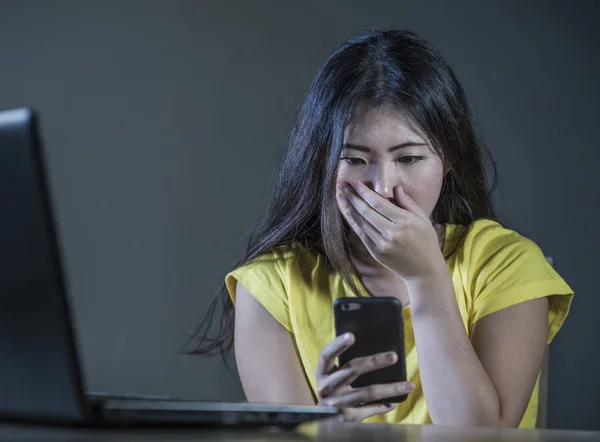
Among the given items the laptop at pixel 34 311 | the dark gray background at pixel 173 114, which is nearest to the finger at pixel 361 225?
the laptop at pixel 34 311

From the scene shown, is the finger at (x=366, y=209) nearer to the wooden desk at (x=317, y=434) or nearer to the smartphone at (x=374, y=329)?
the smartphone at (x=374, y=329)

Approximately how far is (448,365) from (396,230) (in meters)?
0.23

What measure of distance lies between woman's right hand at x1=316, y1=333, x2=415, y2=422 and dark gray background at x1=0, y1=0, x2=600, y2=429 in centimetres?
137

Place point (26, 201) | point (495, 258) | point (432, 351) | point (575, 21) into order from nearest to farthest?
point (26, 201)
point (432, 351)
point (495, 258)
point (575, 21)

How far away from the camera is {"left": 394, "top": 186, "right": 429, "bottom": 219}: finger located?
1261 mm

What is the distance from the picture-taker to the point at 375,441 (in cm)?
60

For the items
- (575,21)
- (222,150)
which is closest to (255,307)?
(222,150)

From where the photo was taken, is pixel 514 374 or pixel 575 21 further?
pixel 575 21

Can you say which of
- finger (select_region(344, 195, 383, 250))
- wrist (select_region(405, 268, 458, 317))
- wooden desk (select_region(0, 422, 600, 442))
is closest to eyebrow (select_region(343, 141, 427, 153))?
finger (select_region(344, 195, 383, 250))

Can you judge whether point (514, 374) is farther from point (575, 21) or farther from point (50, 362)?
point (575, 21)

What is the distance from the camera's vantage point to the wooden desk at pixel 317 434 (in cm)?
57

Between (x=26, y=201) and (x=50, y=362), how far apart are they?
114mm

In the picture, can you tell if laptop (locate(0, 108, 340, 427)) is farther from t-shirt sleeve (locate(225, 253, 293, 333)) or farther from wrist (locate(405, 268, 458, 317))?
t-shirt sleeve (locate(225, 253, 293, 333))

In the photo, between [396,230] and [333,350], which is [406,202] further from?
[333,350]
